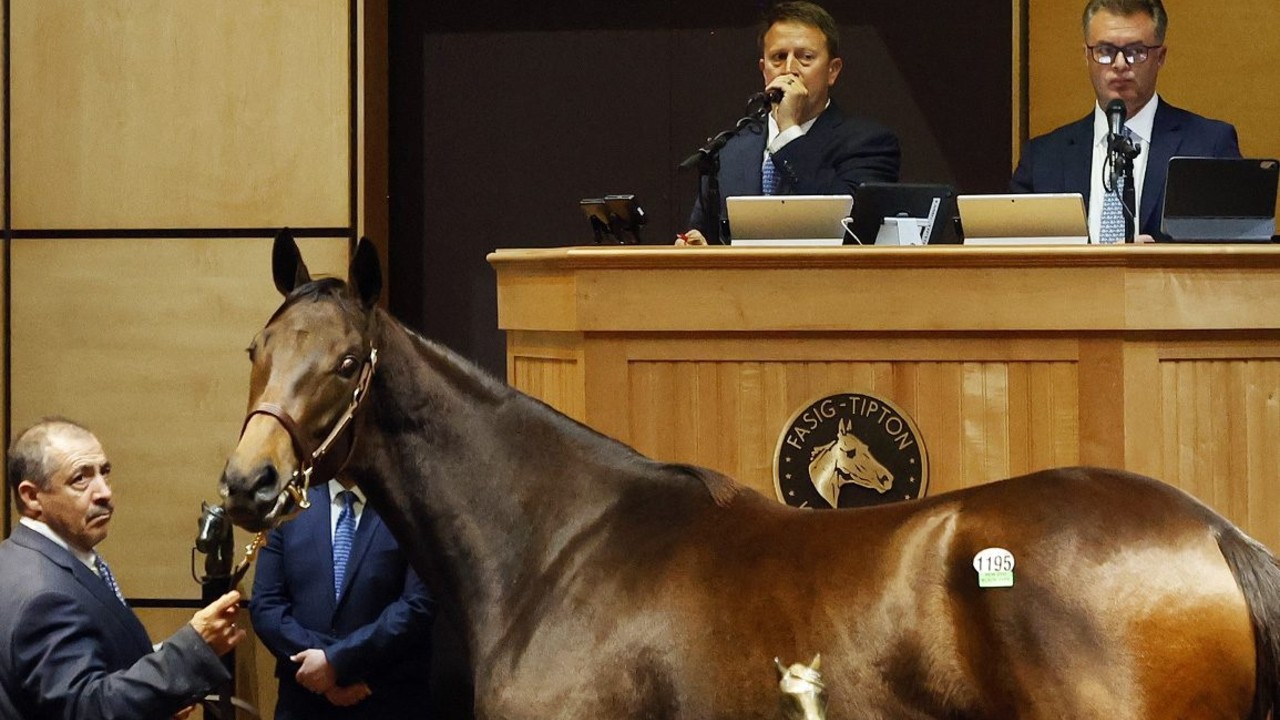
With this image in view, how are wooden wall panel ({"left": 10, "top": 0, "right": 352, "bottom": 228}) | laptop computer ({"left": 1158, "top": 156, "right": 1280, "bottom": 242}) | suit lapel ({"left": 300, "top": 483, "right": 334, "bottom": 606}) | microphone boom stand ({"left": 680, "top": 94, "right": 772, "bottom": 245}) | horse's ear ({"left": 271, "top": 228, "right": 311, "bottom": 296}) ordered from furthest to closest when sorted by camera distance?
wooden wall panel ({"left": 10, "top": 0, "right": 352, "bottom": 228}), suit lapel ({"left": 300, "top": 483, "right": 334, "bottom": 606}), microphone boom stand ({"left": 680, "top": 94, "right": 772, "bottom": 245}), laptop computer ({"left": 1158, "top": 156, "right": 1280, "bottom": 242}), horse's ear ({"left": 271, "top": 228, "right": 311, "bottom": 296})

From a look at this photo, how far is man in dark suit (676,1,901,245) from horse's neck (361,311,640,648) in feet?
5.27

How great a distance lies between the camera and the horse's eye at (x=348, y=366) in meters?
3.23

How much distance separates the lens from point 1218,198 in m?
3.80

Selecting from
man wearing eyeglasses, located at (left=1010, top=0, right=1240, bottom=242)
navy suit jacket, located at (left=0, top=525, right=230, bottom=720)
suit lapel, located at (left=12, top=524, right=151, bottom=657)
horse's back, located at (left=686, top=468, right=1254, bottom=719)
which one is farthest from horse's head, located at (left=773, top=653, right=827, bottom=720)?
man wearing eyeglasses, located at (left=1010, top=0, right=1240, bottom=242)

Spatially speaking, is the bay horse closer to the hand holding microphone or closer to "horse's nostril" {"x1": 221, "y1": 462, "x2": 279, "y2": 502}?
"horse's nostril" {"x1": 221, "y1": 462, "x2": 279, "y2": 502}

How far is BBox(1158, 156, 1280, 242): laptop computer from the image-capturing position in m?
3.77

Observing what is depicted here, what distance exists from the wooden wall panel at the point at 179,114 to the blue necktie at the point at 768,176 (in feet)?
5.10

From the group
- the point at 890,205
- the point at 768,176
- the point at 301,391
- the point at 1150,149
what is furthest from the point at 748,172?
the point at 301,391

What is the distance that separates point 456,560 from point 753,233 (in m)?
1.14

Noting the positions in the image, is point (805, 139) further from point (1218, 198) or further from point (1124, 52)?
point (1218, 198)

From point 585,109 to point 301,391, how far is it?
3156 mm

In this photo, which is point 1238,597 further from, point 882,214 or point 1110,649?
point 882,214

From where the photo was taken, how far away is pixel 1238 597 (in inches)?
107

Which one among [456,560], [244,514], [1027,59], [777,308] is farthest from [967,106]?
[244,514]
